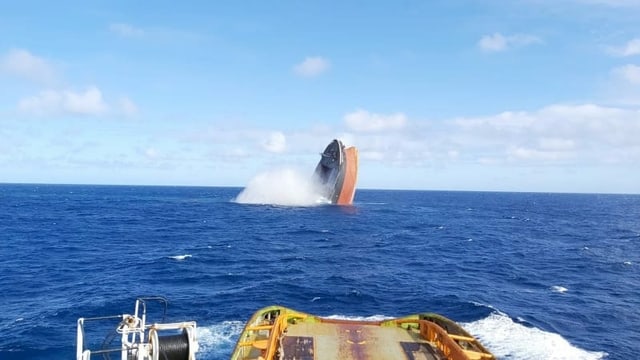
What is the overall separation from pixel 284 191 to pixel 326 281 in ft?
386

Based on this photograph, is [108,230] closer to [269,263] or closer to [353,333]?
[269,263]

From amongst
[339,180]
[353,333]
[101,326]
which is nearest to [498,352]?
[353,333]

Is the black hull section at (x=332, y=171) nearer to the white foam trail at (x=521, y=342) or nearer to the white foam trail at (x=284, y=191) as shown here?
the white foam trail at (x=284, y=191)

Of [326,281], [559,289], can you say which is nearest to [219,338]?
[326,281]

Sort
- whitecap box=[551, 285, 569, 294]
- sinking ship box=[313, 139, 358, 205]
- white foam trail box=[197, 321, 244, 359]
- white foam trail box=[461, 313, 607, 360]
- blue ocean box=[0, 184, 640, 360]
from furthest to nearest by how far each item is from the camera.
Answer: sinking ship box=[313, 139, 358, 205], whitecap box=[551, 285, 569, 294], blue ocean box=[0, 184, 640, 360], white foam trail box=[461, 313, 607, 360], white foam trail box=[197, 321, 244, 359]

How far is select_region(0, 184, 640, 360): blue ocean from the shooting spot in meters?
35.6

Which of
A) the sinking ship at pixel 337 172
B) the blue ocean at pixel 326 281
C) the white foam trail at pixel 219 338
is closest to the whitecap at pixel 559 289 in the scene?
the blue ocean at pixel 326 281

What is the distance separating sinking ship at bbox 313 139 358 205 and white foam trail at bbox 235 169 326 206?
19.1ft

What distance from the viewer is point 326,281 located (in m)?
50.9

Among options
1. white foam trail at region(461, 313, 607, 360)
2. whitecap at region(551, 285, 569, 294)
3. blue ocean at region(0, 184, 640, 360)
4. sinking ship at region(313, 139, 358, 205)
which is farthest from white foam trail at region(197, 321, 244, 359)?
sinking ship at region(313, 139, 358, 205)

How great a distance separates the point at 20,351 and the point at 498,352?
3212cm

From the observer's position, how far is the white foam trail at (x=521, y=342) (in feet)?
105

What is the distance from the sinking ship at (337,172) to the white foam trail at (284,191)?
5.83 metres

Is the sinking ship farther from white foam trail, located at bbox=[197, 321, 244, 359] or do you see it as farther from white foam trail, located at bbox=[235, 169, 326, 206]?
white foam trail, located at bbox=[197, 321, 244, 359]
